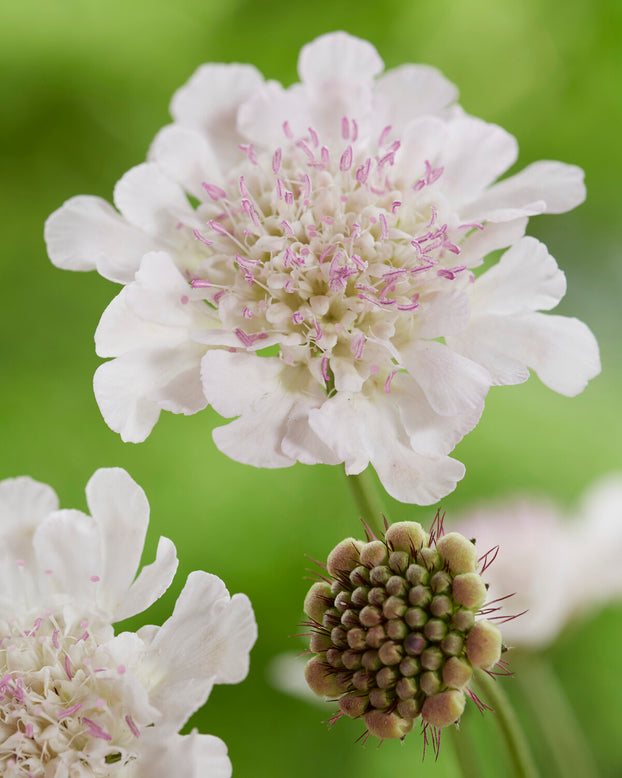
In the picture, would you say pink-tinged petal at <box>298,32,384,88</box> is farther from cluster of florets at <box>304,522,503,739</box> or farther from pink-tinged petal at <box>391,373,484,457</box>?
cluster of florets at <box>304,522,503,739</box>

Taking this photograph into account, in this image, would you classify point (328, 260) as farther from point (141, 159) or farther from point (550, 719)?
point (141, 159)

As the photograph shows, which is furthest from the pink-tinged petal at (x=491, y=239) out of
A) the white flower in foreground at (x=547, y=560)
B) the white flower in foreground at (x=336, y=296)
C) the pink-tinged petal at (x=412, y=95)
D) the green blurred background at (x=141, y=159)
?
the green blurred background at (x=141, y=159)

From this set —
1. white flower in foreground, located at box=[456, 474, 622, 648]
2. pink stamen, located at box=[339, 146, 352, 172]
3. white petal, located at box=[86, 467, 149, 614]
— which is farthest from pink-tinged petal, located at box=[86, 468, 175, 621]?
white flower in foreground, located at box=[456, 474, 622, 648]

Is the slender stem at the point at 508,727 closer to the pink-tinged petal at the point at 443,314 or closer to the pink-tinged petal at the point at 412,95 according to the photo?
the pink-tinged petal at the point at 443,314

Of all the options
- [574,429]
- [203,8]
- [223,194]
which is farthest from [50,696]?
[203,8]

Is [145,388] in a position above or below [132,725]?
above

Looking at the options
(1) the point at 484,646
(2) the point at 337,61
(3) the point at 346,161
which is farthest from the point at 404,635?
(2) the point at 337,61
